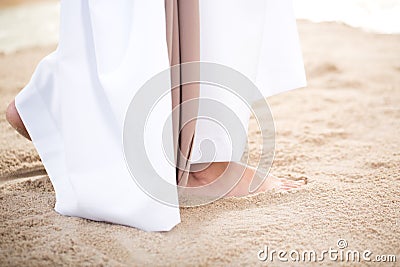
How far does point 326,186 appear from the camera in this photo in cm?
124

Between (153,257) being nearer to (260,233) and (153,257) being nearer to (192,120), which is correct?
(260,233)

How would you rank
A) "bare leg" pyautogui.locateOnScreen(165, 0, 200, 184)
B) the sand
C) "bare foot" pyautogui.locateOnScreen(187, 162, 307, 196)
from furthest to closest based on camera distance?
"bare foot" pyautogui.locateOnScreen(187, 162, 307, 196) < "bare leg" pyautogui.locateOnScreen(165, 0, 200, 184) < the sand

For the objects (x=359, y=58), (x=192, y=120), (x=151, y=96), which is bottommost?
(x=359, y=58)

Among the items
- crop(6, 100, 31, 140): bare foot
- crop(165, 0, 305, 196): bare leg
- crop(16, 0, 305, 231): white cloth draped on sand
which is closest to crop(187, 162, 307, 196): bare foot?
crop(165, 0, 305, 196): bare leg

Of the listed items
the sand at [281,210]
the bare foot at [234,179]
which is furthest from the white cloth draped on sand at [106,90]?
the bare foot at [234,179]

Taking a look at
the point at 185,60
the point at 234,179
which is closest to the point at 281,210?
the point at 234,179

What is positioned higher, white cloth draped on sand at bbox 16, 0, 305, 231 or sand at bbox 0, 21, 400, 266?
white cloth draped on sand at bbox 16, 0, 305, 231

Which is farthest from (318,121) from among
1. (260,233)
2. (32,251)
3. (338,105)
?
(32,251)

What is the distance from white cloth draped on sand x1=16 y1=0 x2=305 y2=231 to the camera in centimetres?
101

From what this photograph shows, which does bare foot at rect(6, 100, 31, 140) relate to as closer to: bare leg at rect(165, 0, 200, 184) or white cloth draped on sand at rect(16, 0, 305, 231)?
white cloth draped on sand at rect(16, 0, 305, 231)

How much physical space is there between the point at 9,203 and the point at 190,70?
1.48ft

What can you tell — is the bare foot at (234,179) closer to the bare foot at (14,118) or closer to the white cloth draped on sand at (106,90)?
the white cloth draped on sand at (106,90)

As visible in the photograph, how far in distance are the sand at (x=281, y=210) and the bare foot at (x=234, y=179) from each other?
0.04m

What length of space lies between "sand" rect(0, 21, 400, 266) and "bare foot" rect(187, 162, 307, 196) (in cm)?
4
